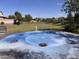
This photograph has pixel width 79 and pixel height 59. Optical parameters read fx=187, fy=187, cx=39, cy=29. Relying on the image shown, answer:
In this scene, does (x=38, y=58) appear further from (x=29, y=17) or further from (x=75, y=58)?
(x=29, y=17)

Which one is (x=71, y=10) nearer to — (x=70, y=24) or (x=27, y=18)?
(x=70, y=24)

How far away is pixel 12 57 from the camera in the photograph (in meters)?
9.88

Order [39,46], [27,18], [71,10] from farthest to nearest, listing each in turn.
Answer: [27,18] → [71,10] → [39,46]

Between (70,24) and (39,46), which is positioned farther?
(70,24)

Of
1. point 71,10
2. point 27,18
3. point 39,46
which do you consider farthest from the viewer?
point 27,18

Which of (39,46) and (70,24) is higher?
(70,24)

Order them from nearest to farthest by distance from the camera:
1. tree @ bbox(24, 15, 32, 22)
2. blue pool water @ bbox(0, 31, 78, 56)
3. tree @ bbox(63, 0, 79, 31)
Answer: blue pool water @ bbox(0, 31, 78, 56), tree @ bbox(63, 0, 79, 31), tree @ bbox(24, 15, 32, 22)

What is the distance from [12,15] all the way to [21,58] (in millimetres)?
62670

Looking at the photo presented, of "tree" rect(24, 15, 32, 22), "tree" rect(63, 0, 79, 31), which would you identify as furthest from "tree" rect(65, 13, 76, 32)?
"tree" rect(24, 15, 32, 22)

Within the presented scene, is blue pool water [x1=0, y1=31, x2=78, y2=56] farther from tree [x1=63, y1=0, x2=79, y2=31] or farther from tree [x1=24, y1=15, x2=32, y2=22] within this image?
tree [x1=24, y1=15, x2=32, y2=22]

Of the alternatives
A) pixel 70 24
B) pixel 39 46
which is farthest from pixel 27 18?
pixel 39 46

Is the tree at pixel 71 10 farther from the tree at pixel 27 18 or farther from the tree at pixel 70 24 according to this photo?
the tree at pixel 27 18

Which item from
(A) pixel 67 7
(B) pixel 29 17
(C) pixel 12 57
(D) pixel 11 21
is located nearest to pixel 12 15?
(B) pixel 29 17

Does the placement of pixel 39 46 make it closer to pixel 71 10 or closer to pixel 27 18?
pixel 71 10
